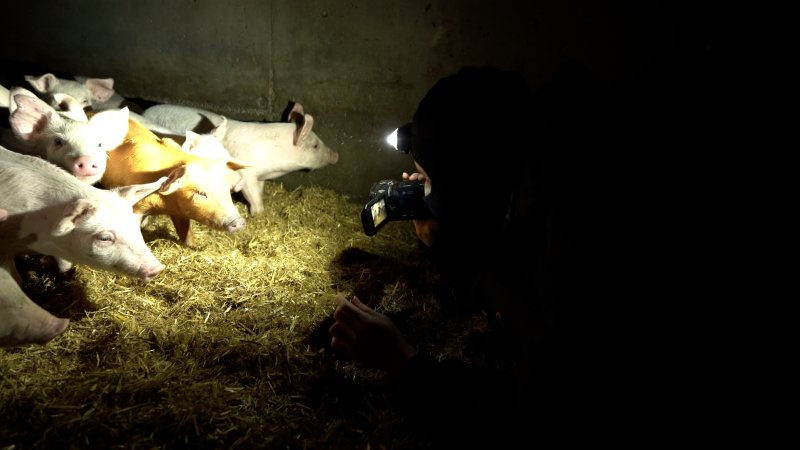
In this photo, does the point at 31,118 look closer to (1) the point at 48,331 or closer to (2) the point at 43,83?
(2) the point at 43,83

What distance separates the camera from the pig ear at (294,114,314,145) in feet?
14.5

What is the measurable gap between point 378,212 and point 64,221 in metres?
1.60

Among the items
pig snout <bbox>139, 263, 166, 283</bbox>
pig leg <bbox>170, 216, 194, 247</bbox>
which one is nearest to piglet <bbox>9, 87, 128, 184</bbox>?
pig leg <bbox>170, 216, 194, 247</bbox>

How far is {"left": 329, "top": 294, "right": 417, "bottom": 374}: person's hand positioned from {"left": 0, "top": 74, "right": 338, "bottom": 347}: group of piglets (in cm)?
143

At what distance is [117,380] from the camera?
2.31 meters

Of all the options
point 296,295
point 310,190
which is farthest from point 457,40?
point 296,295

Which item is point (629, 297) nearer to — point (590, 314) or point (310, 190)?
point (590, 314)

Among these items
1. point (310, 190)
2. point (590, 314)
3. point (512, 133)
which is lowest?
point (310, 190)

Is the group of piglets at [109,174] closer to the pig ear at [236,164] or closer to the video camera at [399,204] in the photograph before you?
the pig ear at [236,164]

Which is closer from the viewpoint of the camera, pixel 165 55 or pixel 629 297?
pixel 629 297

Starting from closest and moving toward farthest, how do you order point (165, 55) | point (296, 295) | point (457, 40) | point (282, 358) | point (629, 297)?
point (629, 297) < point (282, 358) < point (296, 295) < point (457, 40) < point (165, 55)

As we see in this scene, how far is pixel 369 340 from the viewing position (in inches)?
74.0

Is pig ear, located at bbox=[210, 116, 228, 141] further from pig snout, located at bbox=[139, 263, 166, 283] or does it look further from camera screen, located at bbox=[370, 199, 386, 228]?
camera screen, located at bbox=[370, 199, 386, 228]

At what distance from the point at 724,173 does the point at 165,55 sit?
498 cm
